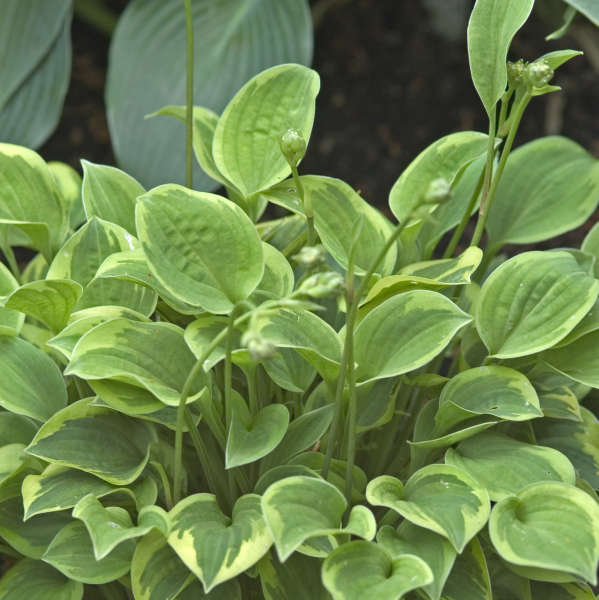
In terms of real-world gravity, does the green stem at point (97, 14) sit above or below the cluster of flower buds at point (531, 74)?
below

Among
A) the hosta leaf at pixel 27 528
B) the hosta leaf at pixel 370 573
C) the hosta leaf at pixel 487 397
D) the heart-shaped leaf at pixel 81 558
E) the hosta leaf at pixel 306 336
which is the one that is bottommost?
the hosta leaf at pixel 27 528

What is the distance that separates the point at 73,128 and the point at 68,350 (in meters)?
1.15

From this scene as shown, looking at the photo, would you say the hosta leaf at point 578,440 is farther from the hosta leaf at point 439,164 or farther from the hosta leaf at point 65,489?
the hosta leaf at point 65,489

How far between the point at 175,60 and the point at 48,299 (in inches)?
30.7

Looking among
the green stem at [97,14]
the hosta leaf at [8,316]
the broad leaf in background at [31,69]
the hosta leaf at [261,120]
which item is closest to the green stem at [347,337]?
the hosta leaf at [261,120]

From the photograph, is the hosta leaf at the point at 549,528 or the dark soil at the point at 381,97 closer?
the hosta leaf at the point at 549,528

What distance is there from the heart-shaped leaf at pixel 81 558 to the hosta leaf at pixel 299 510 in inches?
6.6

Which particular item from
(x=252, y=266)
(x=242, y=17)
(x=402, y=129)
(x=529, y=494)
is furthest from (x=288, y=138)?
(x=402, y=129)

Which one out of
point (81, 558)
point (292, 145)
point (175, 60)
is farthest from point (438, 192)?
point (175, 60)

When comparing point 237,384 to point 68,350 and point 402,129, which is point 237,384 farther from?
point 402,129

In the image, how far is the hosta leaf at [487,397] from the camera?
66cm

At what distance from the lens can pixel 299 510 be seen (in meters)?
0.60

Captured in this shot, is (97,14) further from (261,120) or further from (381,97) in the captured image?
(261,120)

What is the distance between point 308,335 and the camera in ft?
2.16
